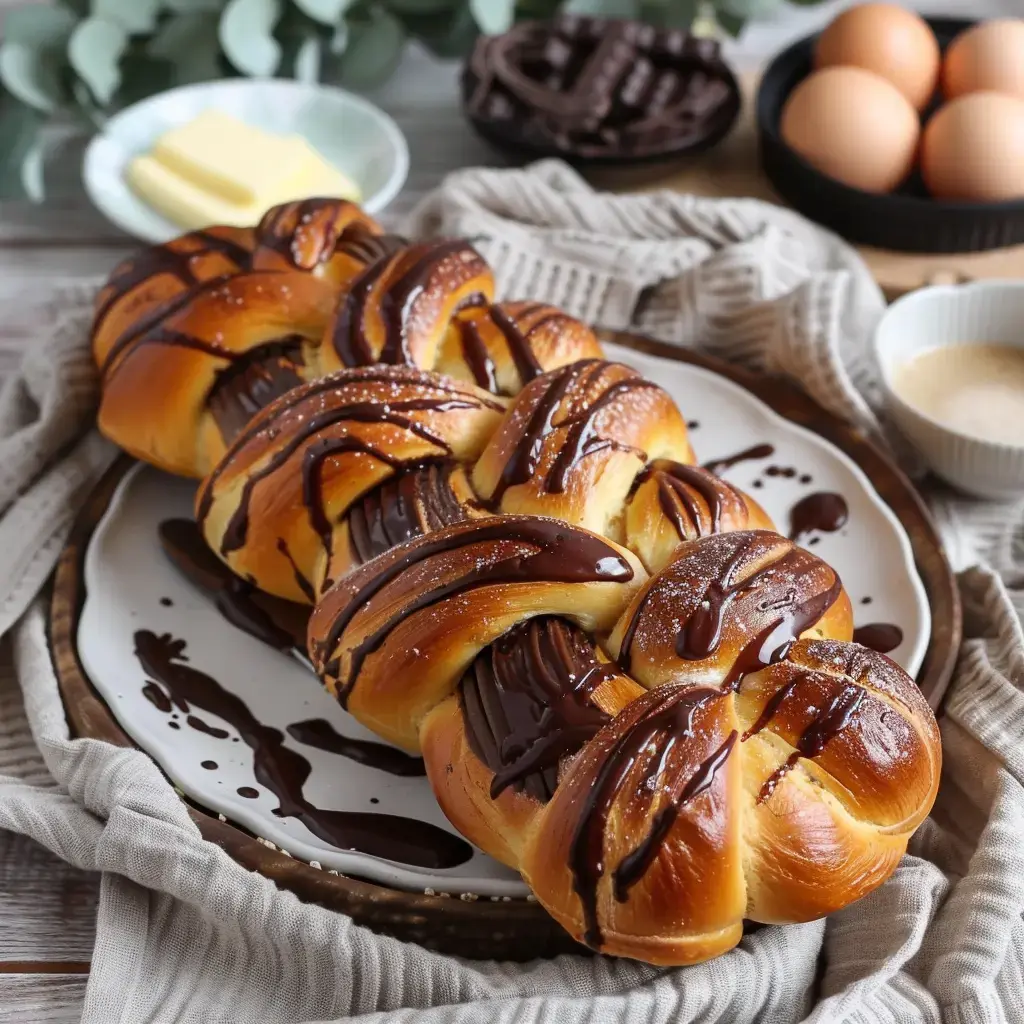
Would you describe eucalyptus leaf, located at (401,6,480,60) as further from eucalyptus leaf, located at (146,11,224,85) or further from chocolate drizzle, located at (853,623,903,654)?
chocolate drizzle, located at (853,623,903,654)

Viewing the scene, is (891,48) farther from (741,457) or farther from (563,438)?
(563,438)

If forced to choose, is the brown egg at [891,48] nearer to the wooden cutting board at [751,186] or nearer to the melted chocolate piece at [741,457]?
the wooden cutting board at [751,186]

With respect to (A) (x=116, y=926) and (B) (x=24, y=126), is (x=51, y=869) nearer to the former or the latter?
(A) (x=116, y=926)

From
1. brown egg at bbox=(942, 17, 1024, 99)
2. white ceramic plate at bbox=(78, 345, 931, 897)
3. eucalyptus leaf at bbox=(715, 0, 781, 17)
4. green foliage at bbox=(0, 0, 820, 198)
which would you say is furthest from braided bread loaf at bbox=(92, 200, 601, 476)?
eucalyptus leaf at bbox=(715, 0, 781, 17)

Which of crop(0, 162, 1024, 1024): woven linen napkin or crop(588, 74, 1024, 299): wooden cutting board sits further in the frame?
crop(588, 74, 1024, 299): wooden cutting board

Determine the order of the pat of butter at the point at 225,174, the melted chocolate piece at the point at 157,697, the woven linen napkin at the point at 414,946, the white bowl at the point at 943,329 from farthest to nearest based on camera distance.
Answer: the pat of butter at the point at 225,174 → the white bowl at the point at 943,329 → the melted chocolate piece at the point at 157,697 → the woven linen napkin at the point at 414,946

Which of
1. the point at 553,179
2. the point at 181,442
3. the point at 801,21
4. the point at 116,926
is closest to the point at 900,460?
the point at 553,179

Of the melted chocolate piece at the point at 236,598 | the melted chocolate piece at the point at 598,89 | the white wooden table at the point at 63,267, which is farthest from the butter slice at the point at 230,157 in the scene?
the melted chocolate piece at the point at 236,598
